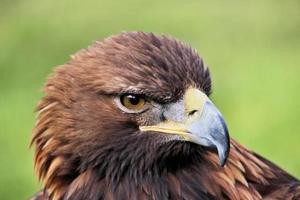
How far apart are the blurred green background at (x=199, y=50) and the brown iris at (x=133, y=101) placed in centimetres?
392

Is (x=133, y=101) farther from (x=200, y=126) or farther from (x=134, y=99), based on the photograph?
(x=200, y=126)

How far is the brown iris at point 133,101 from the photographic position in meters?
4.84

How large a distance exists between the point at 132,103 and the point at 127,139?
170mm

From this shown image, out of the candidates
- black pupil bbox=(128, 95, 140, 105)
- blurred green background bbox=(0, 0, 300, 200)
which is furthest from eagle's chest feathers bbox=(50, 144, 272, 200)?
blurred green background bbox=(0, 0, 300, 200)

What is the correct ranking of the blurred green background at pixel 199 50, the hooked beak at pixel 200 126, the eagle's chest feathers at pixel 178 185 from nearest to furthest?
the hooked beak at pixel 200 126 < the eagle's chest feathers at pixel 178 185 < the blurred green background at pixel 199 50

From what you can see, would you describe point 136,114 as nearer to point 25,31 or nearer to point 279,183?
point 279,183

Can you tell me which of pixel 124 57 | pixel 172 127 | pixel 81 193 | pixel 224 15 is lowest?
pixel 81 193

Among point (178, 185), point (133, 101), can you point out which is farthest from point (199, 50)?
point (133, 101)

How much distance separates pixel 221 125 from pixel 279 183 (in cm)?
68

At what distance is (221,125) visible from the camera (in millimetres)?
4691

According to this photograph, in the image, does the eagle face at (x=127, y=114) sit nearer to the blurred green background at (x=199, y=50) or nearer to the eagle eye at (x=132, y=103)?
the eagle eye at (x=132, y=103)

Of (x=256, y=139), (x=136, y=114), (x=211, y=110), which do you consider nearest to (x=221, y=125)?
(x=211, y=110)

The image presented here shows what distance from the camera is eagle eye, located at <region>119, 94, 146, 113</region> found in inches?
191

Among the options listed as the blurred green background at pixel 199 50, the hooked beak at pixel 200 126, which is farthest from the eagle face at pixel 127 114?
the blurred green background at pixel 199 50
